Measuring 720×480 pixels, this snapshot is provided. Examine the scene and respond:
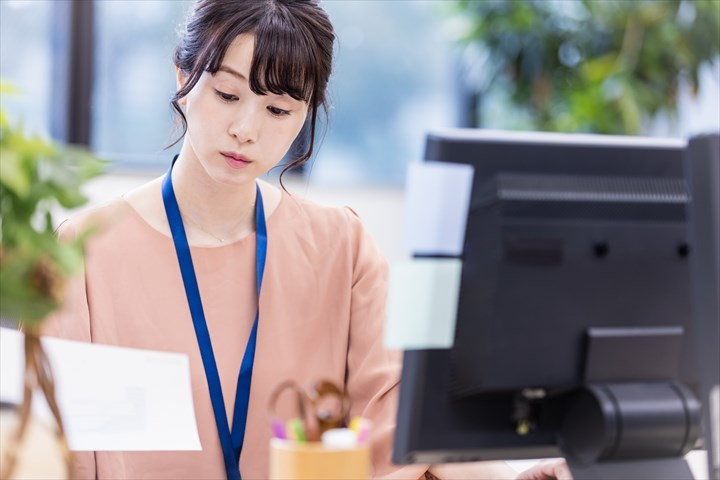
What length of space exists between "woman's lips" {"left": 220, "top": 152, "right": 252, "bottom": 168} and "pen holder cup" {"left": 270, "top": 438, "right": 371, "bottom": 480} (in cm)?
69

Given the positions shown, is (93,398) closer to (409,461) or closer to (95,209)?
(409,461)

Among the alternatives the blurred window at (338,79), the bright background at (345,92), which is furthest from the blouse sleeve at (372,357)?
the blurred window at (338,79)

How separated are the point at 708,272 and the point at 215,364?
81 centimetres

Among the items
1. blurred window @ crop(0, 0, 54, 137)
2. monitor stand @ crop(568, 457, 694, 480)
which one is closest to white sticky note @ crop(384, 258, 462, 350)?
monitor stand @ crop(568, 457, 694, 480)

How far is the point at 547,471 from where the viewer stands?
125 centimetres

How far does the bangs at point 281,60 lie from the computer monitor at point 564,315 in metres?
0.57

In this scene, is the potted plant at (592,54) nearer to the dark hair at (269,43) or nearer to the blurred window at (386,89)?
the blurred window at (386,89)

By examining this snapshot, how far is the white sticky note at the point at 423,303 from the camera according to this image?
90cm

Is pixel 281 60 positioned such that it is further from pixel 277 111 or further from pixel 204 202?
pixel 204 202

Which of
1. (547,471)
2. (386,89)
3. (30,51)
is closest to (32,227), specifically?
(547,471)

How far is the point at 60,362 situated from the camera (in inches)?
41.0

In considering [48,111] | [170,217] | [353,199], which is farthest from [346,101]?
[170,217]

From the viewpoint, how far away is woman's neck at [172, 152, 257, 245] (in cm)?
157

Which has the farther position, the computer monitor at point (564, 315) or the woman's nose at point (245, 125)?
the woman's nose at point (245, 125)
